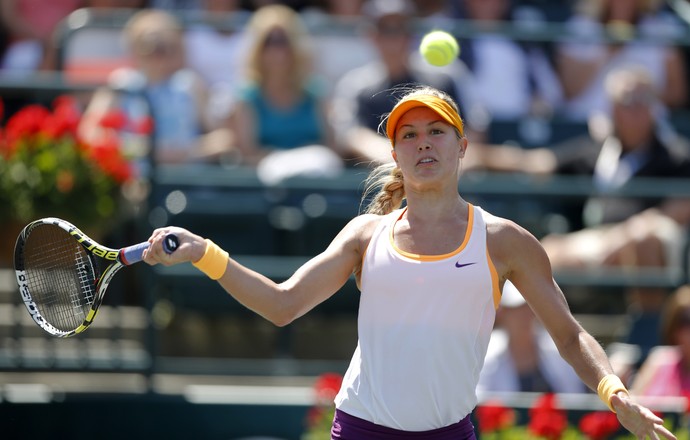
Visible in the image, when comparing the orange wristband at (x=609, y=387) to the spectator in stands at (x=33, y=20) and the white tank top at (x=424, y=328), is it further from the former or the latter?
the spectator in stands at (x=33, y=20)

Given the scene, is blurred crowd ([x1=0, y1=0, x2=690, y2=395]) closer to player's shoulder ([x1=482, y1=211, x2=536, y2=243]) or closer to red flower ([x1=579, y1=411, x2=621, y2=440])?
red flower ([x1=579, y1=411, x2=621, y2=440])

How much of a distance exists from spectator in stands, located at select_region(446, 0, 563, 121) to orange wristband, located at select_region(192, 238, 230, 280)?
175 inches

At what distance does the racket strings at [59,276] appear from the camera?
3.86 metres

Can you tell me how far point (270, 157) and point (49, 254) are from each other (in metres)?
3.01

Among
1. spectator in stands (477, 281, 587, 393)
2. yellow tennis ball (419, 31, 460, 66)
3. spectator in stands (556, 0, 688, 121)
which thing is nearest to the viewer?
yellow tennis ball (419, 31, 460, 66)

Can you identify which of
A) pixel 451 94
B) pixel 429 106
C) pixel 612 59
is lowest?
pixel 429 106

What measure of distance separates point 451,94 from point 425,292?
3.84 meters

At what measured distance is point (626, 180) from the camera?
7.11m

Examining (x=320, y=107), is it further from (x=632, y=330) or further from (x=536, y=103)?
(x=632, y=330)

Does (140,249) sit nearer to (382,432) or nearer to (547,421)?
(382,432)

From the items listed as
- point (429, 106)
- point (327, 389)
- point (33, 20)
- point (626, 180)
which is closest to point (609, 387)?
point (429, 106)

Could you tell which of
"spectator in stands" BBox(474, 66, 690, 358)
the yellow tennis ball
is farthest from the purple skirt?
"spectator in stands" BBox(474, 66, 690, 358)

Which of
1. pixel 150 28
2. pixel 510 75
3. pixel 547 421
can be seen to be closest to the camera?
pixel 547 421

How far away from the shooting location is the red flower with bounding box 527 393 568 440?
5434 mm
